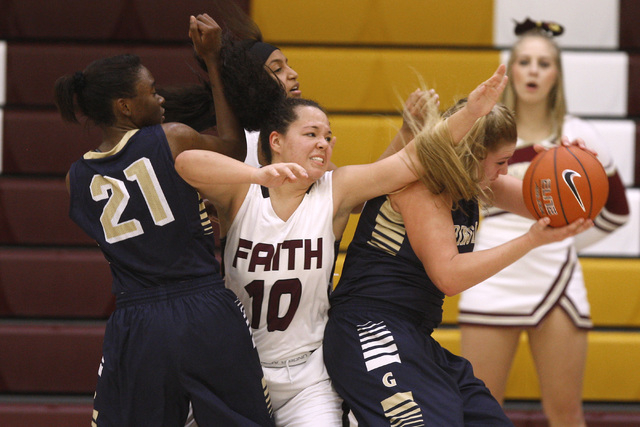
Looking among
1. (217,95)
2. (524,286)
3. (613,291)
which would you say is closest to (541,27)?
(524,286)

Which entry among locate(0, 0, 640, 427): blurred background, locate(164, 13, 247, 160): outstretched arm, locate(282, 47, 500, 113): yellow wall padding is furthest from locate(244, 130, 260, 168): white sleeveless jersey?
locate(282, 47, 500, 113): yellow wall padding

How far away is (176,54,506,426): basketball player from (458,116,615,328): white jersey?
4.86ft

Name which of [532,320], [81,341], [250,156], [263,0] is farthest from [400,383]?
[263,0]

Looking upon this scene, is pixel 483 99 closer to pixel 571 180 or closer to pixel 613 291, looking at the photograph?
pixel 571 180

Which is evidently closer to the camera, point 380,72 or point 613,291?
point 613,291

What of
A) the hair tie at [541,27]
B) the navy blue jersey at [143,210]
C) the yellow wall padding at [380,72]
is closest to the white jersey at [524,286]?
the hair tie at [541,27]

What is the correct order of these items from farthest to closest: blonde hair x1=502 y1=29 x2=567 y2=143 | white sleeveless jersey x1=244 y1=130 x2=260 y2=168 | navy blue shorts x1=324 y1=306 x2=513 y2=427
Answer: blonde hair x1=502 y1=29 x2=567 y2=143, white sleeveless jersey x1=244 y1=130 x2=260 y2=168, navy blue shorts x1=324 y1=306 x2=513 y2=427

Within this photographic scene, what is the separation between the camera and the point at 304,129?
2.52 m

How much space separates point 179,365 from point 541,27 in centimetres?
282

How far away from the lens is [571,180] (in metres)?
Answer: 2.43

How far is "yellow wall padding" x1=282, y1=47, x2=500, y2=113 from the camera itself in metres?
4.84

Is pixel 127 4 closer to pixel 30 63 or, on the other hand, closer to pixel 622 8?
pixel 30 63

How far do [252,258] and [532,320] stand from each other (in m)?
1.78

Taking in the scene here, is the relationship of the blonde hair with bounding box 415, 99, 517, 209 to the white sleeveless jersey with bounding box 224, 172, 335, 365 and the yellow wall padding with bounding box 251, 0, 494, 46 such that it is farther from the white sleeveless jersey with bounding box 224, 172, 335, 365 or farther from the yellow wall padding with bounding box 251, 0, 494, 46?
the yellow wall padding with bounding box 251, 0, 494, 46
